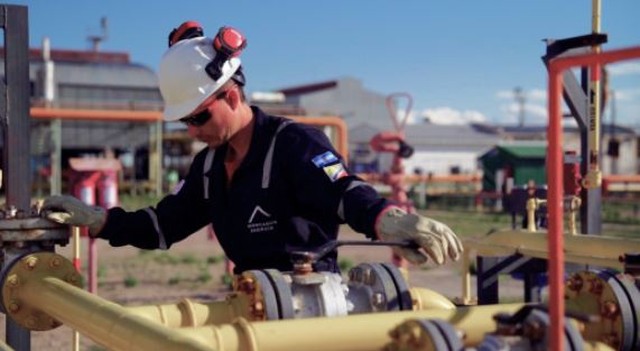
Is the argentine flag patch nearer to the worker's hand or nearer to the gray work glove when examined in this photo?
the worker's hand

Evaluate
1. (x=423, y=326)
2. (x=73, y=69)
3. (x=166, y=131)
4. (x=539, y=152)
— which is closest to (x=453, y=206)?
(x=539, y=152)

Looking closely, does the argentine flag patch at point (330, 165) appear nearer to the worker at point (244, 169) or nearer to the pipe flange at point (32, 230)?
the worker at point (244, 169)

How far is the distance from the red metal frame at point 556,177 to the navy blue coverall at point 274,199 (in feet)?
3.62

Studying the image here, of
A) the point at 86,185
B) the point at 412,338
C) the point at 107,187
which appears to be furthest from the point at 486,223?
the point at 412,338

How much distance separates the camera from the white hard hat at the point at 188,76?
2.61 meters

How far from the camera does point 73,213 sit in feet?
9.11

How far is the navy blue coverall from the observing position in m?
2.53

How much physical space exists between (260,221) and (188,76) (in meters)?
0.51

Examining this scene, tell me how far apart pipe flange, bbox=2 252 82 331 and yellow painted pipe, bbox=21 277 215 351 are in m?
0.10

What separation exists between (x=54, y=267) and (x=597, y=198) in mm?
2841

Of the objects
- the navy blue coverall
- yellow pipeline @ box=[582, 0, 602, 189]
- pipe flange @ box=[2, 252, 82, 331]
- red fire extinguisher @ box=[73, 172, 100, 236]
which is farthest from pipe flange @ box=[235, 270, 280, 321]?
red fire extinguisher @ box=[73, 172, 100, 236]

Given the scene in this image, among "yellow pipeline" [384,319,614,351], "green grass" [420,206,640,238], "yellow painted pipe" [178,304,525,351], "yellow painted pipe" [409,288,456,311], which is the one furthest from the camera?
"green grass" [420,206,640,238]

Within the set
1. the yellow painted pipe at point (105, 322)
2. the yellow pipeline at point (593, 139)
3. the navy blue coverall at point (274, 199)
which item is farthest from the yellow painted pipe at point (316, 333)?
the yellow pipeline at point (593, 139)

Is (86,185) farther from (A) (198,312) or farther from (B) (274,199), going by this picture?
(A) (198,312)
